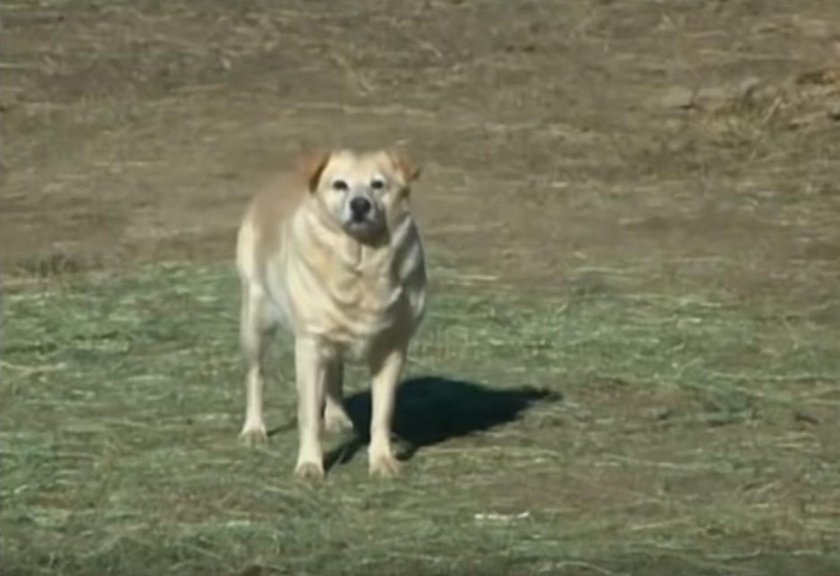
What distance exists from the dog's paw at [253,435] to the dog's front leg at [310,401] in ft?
1.67

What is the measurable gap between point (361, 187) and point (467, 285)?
3.85 metres

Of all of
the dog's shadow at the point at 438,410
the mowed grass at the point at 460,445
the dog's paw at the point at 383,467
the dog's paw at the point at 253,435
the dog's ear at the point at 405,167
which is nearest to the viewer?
the mowed grass at the point at 460,445

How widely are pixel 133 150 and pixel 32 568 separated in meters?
8.13

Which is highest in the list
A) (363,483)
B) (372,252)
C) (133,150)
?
(372,252)

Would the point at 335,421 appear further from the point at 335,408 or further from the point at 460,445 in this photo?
the point at 460,445

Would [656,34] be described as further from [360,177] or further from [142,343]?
[360,177]

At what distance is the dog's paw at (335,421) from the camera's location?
9367 millimetres

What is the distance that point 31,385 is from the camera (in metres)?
10.2

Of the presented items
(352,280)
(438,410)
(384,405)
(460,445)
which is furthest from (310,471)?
(438,410)

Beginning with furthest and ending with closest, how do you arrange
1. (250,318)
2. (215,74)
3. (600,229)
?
(215,74) < (600,229) < (250,318)

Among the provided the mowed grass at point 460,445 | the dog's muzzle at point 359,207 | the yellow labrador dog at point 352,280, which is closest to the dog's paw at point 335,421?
the mowed grass at point 460,445

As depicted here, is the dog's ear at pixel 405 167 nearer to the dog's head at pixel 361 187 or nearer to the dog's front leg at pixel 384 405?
the dog's head at pixel 361 187

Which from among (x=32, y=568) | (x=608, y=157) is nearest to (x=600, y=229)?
(x=608, y=157)

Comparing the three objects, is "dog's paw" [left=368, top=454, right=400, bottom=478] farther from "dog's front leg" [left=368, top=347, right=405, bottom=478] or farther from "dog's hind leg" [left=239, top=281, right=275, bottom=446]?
"dog's hind leg" [left=239, top=281, right=275, bottom=446]
